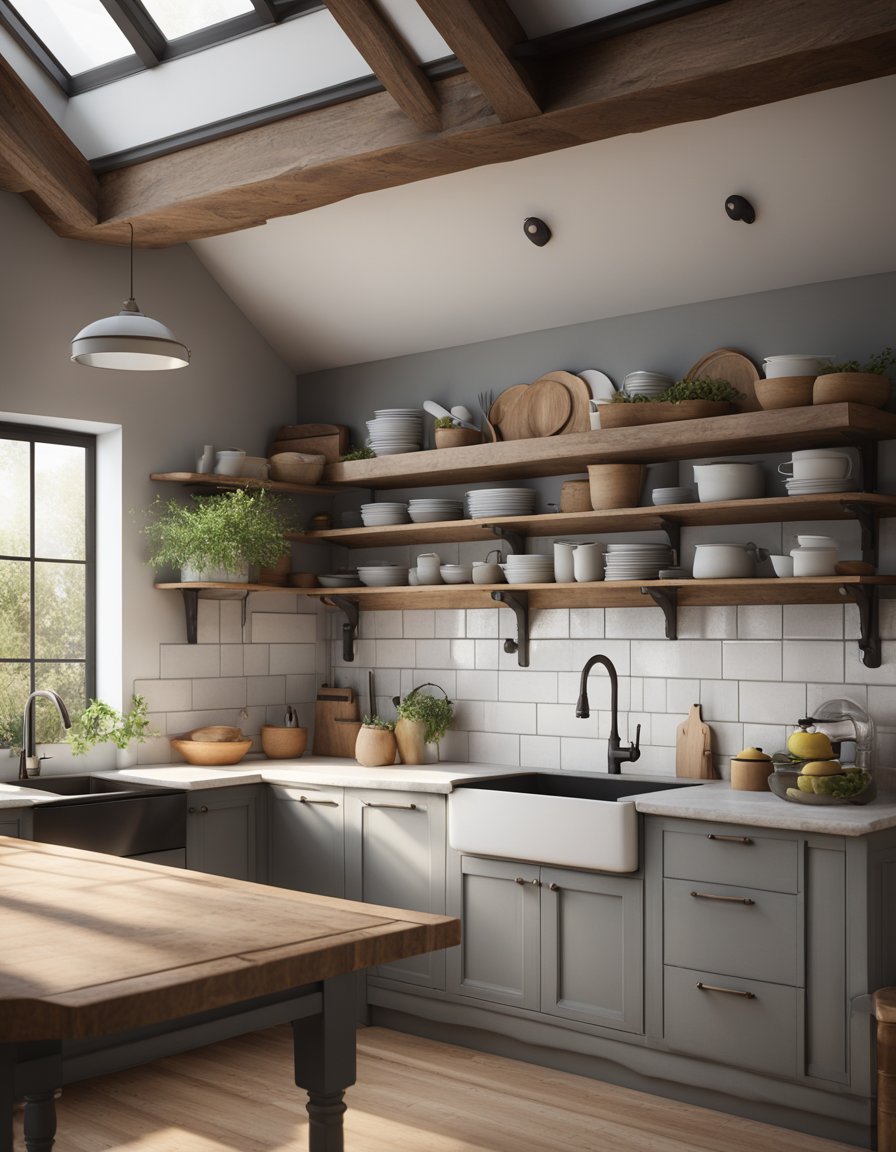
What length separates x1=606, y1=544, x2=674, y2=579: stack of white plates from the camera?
471cm

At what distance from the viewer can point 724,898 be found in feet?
13.0

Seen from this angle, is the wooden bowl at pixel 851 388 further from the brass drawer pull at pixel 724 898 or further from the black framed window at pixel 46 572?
the black framed window at pixel 46 572

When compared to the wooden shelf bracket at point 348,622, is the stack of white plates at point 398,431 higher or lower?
higher

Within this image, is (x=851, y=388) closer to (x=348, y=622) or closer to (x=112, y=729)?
(x=348, y=622)

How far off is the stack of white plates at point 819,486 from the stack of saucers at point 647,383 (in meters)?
0.71

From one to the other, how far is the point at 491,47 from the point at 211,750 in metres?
3.04

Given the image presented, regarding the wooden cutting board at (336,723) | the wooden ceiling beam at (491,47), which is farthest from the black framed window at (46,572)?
the wooden ceiling beam at (491,47)

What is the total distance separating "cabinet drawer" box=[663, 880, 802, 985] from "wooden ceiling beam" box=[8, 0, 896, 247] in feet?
7.71

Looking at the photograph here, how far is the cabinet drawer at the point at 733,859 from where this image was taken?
12.6 feet

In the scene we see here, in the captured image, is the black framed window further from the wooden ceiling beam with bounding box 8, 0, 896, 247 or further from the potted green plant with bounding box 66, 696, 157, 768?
the wooden ceiling beam with bounding box 8, 0, 896, 247

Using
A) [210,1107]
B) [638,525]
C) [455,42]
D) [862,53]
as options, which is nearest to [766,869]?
[638,525]

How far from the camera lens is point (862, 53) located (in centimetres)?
336

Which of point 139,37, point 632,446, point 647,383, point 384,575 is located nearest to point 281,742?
point 384,575

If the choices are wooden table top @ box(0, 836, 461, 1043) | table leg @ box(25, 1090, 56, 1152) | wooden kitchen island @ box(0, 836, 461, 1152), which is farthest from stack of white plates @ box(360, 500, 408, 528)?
table leg @ box(25, 1090, 56, 1152)
